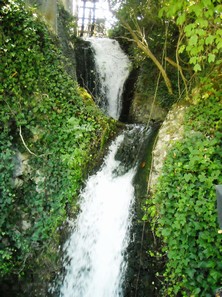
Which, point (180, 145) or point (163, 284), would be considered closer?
point (163, 284)

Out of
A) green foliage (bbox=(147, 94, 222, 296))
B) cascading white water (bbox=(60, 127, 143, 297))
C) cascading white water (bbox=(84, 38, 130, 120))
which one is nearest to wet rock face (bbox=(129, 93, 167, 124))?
cascading white water (bbox=(84, 38, 130, 120))

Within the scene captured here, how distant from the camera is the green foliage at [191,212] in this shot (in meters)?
3.47

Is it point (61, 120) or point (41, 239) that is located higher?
point (61, 120)

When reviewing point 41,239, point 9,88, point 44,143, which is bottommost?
point 41,239

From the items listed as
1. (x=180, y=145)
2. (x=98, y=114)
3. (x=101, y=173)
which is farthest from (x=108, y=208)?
(x=98, y=114)

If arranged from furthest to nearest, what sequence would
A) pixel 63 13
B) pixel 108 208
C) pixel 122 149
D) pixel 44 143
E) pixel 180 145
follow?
1. pixel 63 13
2. pixel 122 149
3. pixel 44 143
4. pixel 108 208
5. pixel 180 145

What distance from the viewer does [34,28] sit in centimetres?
560

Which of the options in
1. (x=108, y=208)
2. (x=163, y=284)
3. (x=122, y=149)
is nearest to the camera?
(x=163, y=284)

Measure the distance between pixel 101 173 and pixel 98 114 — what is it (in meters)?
1.39

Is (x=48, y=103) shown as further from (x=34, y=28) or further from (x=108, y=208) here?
(x=108, y=208)

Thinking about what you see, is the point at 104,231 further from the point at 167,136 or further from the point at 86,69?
the point at 86,69

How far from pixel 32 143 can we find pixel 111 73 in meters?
5.44

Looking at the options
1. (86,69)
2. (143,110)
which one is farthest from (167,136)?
(86,69)

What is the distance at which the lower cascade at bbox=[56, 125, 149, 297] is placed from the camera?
440 centimetres
